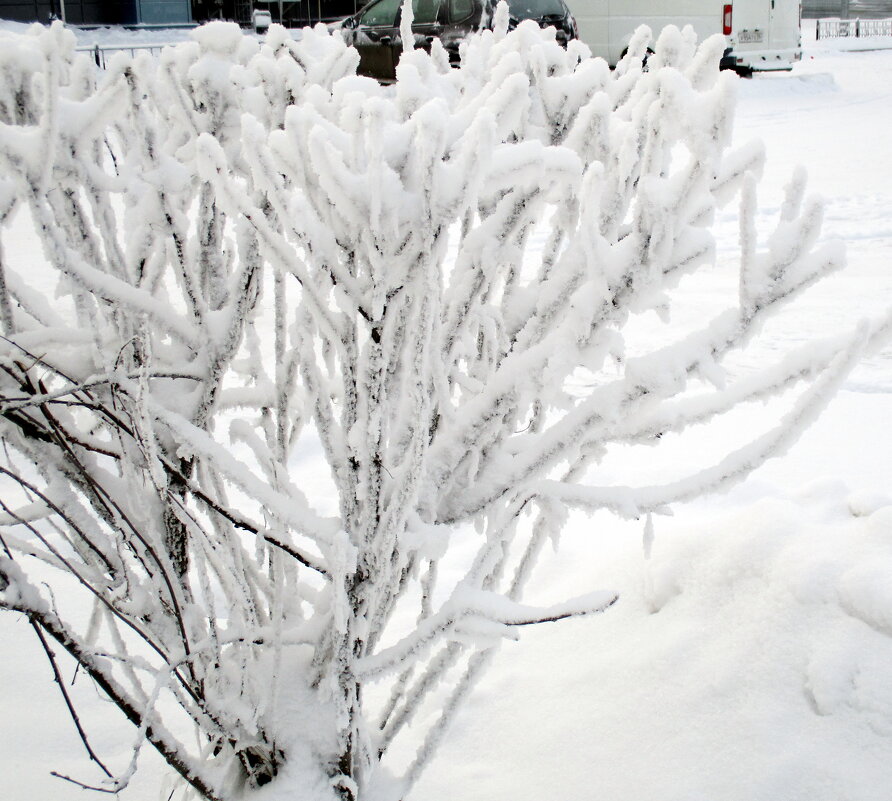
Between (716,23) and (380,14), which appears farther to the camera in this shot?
(716,23)

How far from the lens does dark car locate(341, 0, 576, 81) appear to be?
41.5 ft

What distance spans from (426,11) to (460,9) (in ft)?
1.95

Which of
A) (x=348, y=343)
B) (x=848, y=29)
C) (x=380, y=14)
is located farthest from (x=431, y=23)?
(x=848, y=29)

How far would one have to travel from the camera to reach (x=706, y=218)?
138cm

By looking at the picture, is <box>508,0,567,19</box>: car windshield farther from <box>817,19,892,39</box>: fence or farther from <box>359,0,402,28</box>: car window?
<box>817,19,892,39</box>: fence

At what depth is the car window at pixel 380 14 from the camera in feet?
45.8

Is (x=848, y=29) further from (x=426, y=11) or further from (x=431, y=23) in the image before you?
(x=431, y=23)

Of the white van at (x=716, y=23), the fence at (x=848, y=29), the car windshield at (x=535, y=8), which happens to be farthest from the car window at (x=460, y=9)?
the fence at (x=848, y=29)

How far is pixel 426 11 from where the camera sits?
1366cm

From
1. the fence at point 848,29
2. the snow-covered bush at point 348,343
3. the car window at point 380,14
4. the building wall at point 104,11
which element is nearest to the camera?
the snow-covered bush at point 348,343

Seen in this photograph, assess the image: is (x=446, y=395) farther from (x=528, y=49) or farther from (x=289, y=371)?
(x=528, y=49)

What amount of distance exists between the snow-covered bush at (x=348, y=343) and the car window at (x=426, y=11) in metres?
12.9

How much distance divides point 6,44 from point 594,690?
6.00 ft

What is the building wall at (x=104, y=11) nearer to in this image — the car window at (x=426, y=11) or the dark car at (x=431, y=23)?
the dark car at (x=431, y=23)
